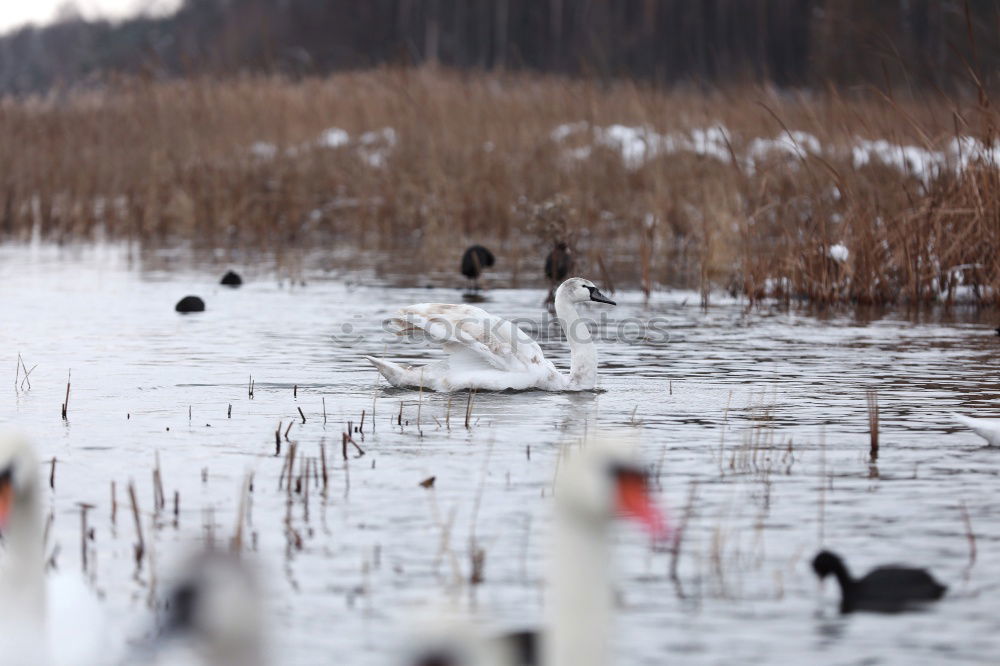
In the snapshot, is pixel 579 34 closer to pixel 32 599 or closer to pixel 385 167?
pixel 385 167

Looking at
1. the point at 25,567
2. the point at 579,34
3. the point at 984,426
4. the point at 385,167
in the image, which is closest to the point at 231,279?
the point at 385,167

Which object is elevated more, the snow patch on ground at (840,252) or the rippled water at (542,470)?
the snow patch on ground at (840,252)

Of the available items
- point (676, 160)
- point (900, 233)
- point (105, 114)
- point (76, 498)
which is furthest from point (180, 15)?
point (76, 498)

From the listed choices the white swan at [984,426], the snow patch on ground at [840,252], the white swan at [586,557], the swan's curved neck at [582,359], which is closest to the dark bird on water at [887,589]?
the white swan at [586,557]

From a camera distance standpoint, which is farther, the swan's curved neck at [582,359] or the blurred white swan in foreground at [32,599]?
the swan's curved neck at [582,359]

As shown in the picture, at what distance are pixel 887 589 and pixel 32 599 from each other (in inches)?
101

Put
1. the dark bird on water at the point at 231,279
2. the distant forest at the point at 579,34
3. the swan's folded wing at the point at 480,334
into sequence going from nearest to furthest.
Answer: the swan's folded wing at the point at 480,334 < the dark bird on water at the point at 231,279 < the distant forest at the point at 579,34

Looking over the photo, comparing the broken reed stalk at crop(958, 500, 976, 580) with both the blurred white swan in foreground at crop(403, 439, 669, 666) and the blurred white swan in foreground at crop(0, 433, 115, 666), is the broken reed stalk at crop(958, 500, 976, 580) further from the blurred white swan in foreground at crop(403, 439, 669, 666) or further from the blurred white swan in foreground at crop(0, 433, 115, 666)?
the blurred white swan in foreground at crop(0, 433, 115, 666)

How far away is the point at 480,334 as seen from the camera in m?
9.20

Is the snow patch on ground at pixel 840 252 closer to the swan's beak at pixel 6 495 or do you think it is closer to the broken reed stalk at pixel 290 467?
the broken reed stalk at pixel 290 467

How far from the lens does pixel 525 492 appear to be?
6.46 meters

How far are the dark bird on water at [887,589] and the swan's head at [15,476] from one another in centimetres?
244

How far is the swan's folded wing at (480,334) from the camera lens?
9.22 meters

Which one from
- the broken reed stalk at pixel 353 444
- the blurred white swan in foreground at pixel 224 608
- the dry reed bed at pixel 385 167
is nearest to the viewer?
the blurred white swan in foreground at pixel 224 608
